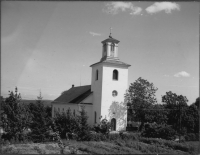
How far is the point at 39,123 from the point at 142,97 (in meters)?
11.4

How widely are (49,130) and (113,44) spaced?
1287 cm

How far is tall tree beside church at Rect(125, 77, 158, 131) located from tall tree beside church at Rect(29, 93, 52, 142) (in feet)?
33.2

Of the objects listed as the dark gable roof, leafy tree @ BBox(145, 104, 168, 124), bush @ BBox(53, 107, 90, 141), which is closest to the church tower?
the dark gable roof

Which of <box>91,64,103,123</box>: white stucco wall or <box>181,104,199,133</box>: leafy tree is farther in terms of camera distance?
<box>91,64,103,123</box>: white stucco wall

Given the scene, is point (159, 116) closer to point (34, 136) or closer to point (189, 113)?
point (189, 113)

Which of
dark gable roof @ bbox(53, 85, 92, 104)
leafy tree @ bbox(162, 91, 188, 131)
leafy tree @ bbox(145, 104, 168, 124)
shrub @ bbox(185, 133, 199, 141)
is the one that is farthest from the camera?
dark gable roof @ bbox(53, 85, 92, 104)

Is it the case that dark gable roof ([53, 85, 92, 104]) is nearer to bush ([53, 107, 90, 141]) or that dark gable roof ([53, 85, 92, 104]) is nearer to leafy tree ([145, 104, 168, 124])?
leafy tree ([145, 104, 168, 124])

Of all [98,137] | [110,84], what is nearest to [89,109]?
[110,84]

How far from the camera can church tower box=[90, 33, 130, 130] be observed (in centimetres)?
2375

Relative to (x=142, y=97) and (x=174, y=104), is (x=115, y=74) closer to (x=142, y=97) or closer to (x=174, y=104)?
(x=142, y=97)

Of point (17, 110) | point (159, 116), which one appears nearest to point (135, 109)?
point (159, 116)

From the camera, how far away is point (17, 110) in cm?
1434

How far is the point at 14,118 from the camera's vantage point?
1414 cm

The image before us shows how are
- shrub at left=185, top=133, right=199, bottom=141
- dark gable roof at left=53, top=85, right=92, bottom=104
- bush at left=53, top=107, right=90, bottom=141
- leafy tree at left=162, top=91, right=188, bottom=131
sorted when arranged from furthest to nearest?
1. dark gable roof at left=53, top=85, right=92, bottom=104
2. leafy tree at left=162, top=91, right=188, bottom=131
3. shrub at left=185, top=133, right=199, bottom=141
4. bush at left=53, top=107, right=90, bottom=141
